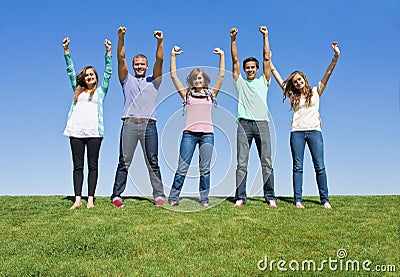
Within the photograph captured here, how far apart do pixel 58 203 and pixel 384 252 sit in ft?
19.8

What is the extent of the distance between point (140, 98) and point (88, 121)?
99cm

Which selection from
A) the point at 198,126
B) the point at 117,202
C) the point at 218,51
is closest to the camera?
the point at 198,126

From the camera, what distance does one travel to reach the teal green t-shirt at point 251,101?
29.3 feet

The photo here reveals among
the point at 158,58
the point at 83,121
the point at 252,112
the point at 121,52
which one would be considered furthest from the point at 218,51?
the point at 83,121

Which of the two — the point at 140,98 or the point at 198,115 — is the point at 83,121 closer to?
the point at 140,98

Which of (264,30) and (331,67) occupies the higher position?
(264,30)

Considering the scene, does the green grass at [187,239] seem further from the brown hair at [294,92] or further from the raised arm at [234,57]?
the raised arm at [234,57]

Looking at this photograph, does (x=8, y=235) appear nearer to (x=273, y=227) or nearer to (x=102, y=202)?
(x=102, y=202)

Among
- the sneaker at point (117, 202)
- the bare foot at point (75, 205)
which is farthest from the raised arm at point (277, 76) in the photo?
the bare foot at point (75, 205)

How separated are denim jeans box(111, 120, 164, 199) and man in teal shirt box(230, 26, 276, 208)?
1447mm

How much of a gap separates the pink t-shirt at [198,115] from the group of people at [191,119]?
17mm

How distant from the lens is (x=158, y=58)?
9031 millimetres

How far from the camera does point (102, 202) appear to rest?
981 centimetres

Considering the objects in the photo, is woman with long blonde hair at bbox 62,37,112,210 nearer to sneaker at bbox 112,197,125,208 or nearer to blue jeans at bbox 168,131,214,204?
sneaker at bbox 112,197,125,208
